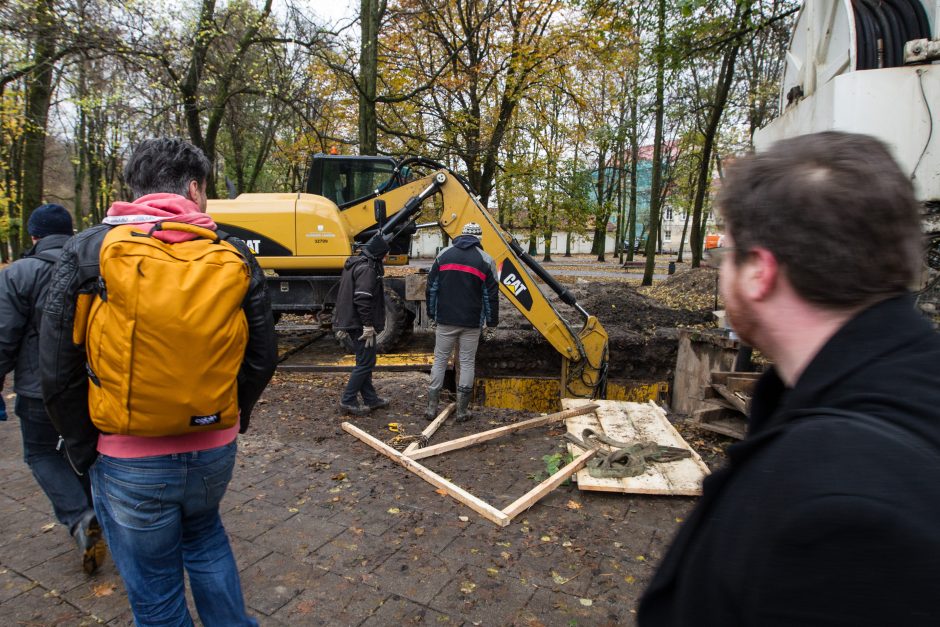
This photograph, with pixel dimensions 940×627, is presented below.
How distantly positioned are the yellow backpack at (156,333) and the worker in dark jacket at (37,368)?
5.17 feet

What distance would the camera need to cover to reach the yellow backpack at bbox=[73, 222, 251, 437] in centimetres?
170

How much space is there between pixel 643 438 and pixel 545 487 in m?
1.43

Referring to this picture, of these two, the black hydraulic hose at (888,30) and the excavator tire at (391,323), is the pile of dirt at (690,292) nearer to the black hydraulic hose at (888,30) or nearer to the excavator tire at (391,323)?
the excavator tire at (391,323)

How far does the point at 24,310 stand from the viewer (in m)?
2.97

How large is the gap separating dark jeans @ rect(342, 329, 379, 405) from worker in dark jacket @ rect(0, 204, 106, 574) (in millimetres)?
2928

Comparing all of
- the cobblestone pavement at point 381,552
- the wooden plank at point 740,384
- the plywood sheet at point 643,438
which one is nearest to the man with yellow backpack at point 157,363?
the cobblestone pavement at point 381,552

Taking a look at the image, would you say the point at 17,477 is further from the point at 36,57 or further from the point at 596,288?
the point at 596,288

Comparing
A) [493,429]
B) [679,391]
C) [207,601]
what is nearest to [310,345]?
[493,429]

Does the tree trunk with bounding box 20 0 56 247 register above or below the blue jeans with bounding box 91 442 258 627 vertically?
above

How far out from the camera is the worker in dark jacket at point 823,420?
66cm

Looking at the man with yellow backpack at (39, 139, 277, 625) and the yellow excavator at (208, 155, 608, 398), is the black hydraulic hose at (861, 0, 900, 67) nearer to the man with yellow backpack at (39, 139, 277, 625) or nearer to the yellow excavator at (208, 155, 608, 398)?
the yellow excavator at (208, 155, 608, 398)

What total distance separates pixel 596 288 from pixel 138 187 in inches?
528

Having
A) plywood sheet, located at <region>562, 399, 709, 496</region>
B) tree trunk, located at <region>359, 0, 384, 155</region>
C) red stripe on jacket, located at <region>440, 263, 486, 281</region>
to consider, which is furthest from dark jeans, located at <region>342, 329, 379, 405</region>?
tree trunk, located at <region>359, 0, 384, 155</region>

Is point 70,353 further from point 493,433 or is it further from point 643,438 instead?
point 643,438
